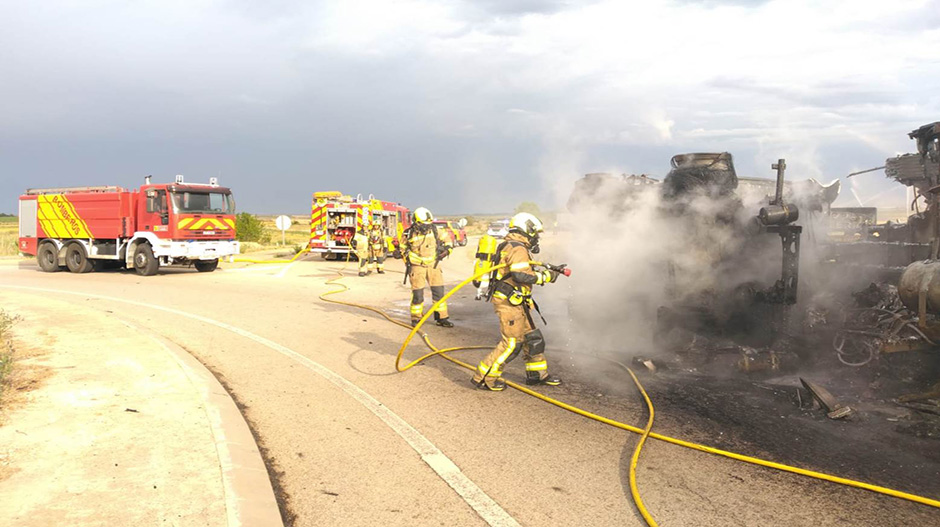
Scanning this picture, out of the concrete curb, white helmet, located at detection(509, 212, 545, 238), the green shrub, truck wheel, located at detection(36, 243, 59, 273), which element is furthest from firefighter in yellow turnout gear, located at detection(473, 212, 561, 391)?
the green shrub

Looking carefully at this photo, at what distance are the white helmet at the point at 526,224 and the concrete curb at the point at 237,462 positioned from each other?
3.37 metres

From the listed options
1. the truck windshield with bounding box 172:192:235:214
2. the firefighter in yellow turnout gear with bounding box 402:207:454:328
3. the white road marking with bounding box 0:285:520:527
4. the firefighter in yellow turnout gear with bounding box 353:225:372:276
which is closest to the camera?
the white road marking with bounding box 0:285:520:527

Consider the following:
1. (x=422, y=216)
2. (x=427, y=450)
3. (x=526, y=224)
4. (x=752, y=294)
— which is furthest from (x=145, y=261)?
(x=752, y=294)

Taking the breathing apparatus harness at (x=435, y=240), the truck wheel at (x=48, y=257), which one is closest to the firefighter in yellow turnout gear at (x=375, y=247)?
the breathing apparatus harness at (x=435, y=240)

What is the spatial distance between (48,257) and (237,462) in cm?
2060

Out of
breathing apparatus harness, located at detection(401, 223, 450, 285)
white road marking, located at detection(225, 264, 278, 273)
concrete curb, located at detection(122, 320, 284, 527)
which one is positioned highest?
breathing apparatus harness, located at detection(401, 223, 450, 285)

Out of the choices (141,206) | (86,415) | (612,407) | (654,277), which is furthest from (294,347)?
(141,206)

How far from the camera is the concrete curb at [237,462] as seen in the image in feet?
11.8

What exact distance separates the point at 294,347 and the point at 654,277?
5.20m

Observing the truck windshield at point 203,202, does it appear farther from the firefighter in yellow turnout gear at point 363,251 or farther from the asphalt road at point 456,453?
the asphalt road at point 456,453

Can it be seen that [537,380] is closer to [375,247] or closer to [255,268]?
[375,247]

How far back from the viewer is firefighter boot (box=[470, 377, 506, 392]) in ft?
21.4

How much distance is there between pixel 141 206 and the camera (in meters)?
18.7

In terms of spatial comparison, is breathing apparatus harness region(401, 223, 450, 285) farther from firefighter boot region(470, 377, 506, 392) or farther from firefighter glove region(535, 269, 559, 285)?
firefighter boot region(470, 377, 506, 392)
